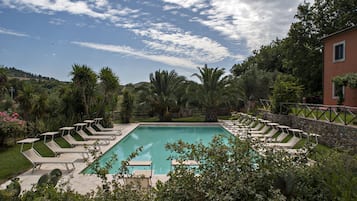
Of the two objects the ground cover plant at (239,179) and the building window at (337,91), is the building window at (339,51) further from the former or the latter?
the ground cover plant at (239,179)

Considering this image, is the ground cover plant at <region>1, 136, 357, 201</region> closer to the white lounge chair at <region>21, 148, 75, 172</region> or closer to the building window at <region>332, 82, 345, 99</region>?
the white lounge chair at <region>21, 148, 75, 172</region>

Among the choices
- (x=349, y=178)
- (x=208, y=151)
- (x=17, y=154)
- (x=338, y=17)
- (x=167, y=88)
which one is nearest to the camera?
(x=349, y=178)

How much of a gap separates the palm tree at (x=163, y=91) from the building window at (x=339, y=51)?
11.7 meters

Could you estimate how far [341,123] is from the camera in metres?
11.7

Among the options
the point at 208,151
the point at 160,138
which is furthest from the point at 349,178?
the point at 160,138

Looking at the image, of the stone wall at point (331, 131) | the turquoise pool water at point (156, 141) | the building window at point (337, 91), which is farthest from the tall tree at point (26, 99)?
the building window at point (337, 91)

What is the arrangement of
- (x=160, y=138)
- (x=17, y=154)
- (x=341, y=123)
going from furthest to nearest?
(x=160, y=138) → (x=341, y=123) → (x=17, y=154)

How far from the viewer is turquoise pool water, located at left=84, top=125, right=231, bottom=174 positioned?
10.9m

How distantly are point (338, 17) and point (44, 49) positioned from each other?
1095 inches

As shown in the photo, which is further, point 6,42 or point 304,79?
point 304,79

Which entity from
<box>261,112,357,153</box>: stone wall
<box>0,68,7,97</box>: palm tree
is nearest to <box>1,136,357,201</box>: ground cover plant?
<box>261,112,357,153</box>: stone wall

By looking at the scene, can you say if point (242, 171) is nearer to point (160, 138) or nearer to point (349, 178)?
point (349, 178)

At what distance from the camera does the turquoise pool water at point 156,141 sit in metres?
10.9

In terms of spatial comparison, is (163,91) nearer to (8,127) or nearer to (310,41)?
(8,127)
